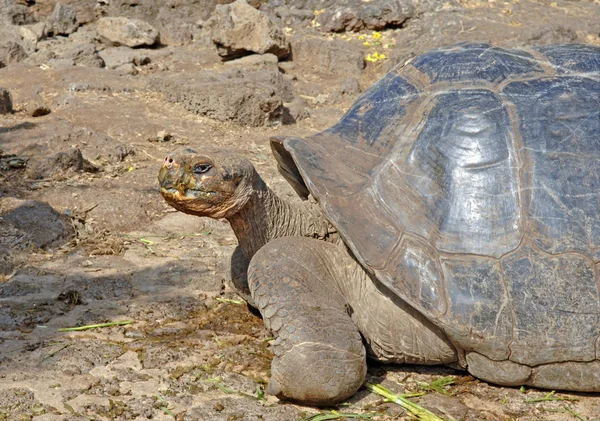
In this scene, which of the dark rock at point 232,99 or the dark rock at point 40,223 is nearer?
the dark rock at point 40,223

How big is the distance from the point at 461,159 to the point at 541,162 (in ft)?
1.01

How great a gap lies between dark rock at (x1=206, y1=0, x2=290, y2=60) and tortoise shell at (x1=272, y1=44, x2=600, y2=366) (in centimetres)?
619

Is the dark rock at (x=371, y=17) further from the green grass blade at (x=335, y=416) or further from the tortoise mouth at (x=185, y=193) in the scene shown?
the green grass blade at (x=335, y=416)

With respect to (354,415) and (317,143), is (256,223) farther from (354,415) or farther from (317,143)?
(354,415)

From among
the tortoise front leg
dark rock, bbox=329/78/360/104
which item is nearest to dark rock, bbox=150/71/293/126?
dark rock, bbox=329/78/360/104

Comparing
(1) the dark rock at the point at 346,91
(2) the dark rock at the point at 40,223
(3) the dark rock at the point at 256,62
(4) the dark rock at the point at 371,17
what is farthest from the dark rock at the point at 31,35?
(2) the dark rock at the point at 40,223

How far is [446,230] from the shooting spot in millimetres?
2969

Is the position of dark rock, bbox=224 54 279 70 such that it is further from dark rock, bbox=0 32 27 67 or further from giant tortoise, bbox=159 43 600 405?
giant tortoise, bbox=159 43 600 405

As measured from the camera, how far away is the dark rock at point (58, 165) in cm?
536

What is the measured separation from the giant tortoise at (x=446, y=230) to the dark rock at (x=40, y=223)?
1448 mm

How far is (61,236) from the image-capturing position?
4.38 metres

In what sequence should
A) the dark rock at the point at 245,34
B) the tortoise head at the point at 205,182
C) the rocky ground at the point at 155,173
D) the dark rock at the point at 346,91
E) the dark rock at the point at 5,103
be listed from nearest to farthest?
the rocky ground at the point at 155,173 < the tortoise head at the point at 205,182 < the dark rock at the point at 5,103 < the dark rock at the point at 346,91 < the dark rock at the point at 245,34

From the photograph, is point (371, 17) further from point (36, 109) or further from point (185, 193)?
point (185, 193)

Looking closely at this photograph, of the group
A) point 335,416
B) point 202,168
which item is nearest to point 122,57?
point 202,168
